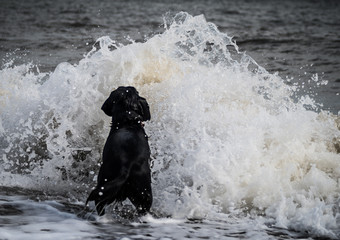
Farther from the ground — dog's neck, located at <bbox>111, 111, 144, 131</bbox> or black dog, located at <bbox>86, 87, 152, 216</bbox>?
dog's neck, located at <bbox>111, 111, 144, 131</bbox>

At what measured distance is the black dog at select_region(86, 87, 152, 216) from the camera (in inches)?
219

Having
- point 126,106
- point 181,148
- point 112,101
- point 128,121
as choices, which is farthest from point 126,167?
point 181,148

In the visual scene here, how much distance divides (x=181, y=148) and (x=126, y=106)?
1.18 m

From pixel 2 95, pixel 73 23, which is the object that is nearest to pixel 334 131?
pixel 2 95

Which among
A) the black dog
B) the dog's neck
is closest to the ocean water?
the black dog

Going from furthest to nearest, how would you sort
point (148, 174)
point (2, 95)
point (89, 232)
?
1. point (2, 95)
2. point (148, 174)
3. point (89, 232)

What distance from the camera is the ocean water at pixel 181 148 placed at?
588 centimetres

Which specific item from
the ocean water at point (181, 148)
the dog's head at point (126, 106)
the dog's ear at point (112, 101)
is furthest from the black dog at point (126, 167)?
the ocean water at point (181, 148)

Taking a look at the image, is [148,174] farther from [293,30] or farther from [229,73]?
[293,30]

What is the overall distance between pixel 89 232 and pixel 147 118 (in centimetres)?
156

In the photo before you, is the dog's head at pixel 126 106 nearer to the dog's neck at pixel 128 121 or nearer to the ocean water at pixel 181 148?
the dog's neck at pixel 128 121

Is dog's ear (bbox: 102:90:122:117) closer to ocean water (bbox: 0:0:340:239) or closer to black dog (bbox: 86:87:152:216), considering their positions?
black dog (bbox: 86:87:152:216)

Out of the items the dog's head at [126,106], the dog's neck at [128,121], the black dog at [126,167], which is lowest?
the black dog at [126,167]

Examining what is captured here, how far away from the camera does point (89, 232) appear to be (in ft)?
17.8
